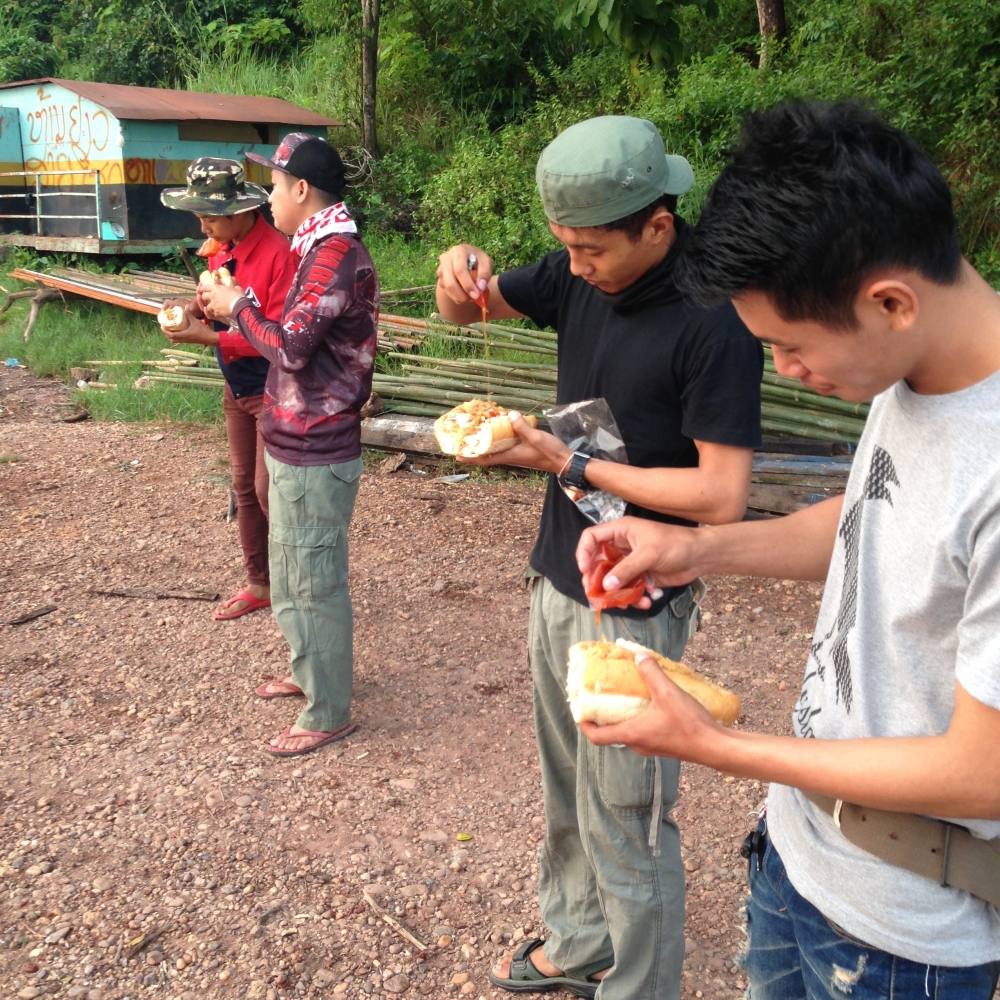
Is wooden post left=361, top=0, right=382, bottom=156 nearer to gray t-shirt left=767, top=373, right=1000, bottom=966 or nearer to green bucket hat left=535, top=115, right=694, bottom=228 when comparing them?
green bucket hat left=535, top=115, right=694, bottom=228

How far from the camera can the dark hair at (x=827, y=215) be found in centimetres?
120

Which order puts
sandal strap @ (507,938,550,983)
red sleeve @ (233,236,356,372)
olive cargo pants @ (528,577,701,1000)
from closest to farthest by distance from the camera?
olive cargo pants @ (528,577,701,1000) < sandal strap @ (507,938,550,983) < red sleeve @ (233,236,356,372)

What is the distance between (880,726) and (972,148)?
29.9 feet

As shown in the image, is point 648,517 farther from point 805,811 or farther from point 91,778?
point 91,778

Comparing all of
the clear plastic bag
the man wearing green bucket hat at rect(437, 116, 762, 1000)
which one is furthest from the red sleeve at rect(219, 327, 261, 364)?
the clear plastic bag

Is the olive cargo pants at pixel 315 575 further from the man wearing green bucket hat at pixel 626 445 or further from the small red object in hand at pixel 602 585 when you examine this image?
the small red object in hand at pixel 602 585

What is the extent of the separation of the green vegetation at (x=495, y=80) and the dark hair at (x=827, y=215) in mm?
5987

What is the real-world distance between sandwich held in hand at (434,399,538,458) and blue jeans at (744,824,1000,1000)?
114 centimetres

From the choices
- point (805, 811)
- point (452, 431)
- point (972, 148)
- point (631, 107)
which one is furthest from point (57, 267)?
point (805, 811)

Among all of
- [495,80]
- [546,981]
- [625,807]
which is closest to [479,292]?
[625,807]

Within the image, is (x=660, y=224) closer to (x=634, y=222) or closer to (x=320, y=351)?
(x=634, y=222)

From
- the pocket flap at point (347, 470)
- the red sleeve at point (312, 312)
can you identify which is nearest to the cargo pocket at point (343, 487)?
the pocket flap at point (347, 470)

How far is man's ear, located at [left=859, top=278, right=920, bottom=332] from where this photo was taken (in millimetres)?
1207

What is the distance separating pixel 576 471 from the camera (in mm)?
2266
